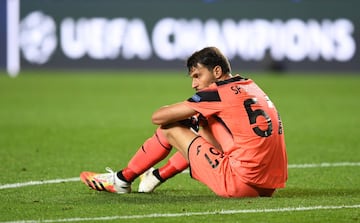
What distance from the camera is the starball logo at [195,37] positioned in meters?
23.3

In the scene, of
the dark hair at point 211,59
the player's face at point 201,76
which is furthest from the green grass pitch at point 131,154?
the dark hair at point 211,59

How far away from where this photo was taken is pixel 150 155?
644 cm

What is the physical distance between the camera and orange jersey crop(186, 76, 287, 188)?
6152 mm

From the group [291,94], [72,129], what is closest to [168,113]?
[72,129]

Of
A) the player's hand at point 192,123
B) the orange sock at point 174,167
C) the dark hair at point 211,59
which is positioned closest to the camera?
the dark hair at point 211,59

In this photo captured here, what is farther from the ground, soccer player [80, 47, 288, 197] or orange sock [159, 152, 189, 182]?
soccer player [80, 47, 288, 197]

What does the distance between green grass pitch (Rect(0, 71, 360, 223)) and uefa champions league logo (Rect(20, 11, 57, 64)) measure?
2.79 metres

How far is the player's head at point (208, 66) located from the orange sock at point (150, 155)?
0.48m

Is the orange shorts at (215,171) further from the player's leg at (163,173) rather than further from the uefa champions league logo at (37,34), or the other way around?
the uefa champions league logo at (37,34)

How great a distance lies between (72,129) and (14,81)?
9.73 m

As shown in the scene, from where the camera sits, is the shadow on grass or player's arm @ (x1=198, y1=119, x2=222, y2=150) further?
the shadow on grass

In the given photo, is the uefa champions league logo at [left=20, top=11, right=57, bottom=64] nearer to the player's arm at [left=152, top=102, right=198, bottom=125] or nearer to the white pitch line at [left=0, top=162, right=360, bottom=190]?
the white pitch line at [left=0, top=162, right=360, bottom=190]

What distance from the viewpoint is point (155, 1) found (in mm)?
23859

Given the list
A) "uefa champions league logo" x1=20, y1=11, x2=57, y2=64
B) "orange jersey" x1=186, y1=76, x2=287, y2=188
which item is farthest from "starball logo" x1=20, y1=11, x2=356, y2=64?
"orange jersey" x1=186, y1=76, x2=287, y2=188
